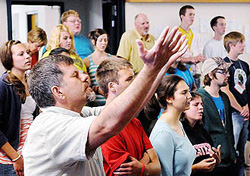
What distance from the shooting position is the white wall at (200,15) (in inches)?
227

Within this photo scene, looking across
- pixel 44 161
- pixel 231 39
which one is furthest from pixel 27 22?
pixel 44 161

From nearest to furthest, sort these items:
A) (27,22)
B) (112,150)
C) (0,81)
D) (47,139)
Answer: (47,139), (112,150), (0,81), (27,22)

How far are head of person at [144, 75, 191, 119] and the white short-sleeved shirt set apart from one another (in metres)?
1.12

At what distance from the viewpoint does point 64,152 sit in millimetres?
1594

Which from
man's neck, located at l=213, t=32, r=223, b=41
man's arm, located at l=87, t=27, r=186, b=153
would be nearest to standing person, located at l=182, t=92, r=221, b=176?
man's arm, located at l=87, t=27, r=186, b=153

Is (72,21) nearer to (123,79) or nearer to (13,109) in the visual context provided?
(13,109)

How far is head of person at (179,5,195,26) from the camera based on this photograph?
223 inches

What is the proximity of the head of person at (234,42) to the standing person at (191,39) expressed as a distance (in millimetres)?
340

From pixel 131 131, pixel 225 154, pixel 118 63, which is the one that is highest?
pixel 118 63

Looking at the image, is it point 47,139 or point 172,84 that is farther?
point 172,84

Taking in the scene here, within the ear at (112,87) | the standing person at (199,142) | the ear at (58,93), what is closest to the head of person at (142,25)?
the standing person at (199,142)

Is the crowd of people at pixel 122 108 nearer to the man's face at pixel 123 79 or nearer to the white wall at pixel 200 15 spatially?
the man's face at pixel 123 79

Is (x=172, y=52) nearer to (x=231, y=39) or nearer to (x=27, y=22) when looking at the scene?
(x=231, y=39)

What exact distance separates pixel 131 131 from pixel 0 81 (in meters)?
1.15
